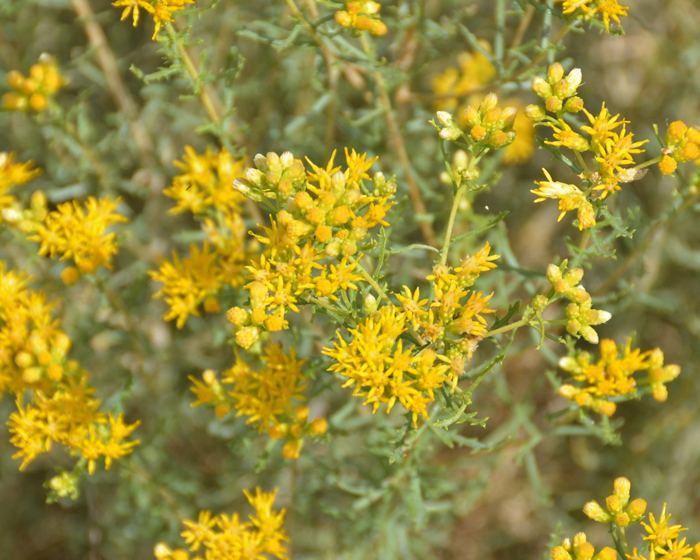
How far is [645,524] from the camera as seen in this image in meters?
2.43

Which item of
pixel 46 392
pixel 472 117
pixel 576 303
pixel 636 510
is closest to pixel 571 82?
pixel 472 117

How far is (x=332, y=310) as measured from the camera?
2332mm

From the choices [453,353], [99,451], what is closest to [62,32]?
[99,451]

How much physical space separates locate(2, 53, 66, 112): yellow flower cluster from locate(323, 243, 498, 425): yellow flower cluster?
8.26 feet

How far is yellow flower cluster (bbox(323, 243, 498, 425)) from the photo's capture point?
2229mm

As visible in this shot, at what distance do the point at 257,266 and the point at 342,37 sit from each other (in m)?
1.56

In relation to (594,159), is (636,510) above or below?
below

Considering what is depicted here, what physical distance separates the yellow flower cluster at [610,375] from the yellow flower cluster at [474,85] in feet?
6.98

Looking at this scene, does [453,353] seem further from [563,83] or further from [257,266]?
[563,83]

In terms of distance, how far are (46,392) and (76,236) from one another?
831mm

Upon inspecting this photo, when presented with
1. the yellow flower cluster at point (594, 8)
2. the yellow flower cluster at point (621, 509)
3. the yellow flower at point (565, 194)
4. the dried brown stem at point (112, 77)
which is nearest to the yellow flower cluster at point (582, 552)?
the yellow flower cluster at point (621, 509)

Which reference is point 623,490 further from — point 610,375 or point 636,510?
point 610,375

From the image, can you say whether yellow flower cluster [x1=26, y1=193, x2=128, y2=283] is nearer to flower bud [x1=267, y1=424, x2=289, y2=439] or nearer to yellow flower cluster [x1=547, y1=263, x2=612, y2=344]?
flower bud [x1=267, y1=424, x2=289, y2=439]

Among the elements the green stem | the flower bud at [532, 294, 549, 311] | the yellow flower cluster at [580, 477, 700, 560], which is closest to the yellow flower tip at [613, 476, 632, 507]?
the yellow flower cluster at [580, 477, 700, 560]
